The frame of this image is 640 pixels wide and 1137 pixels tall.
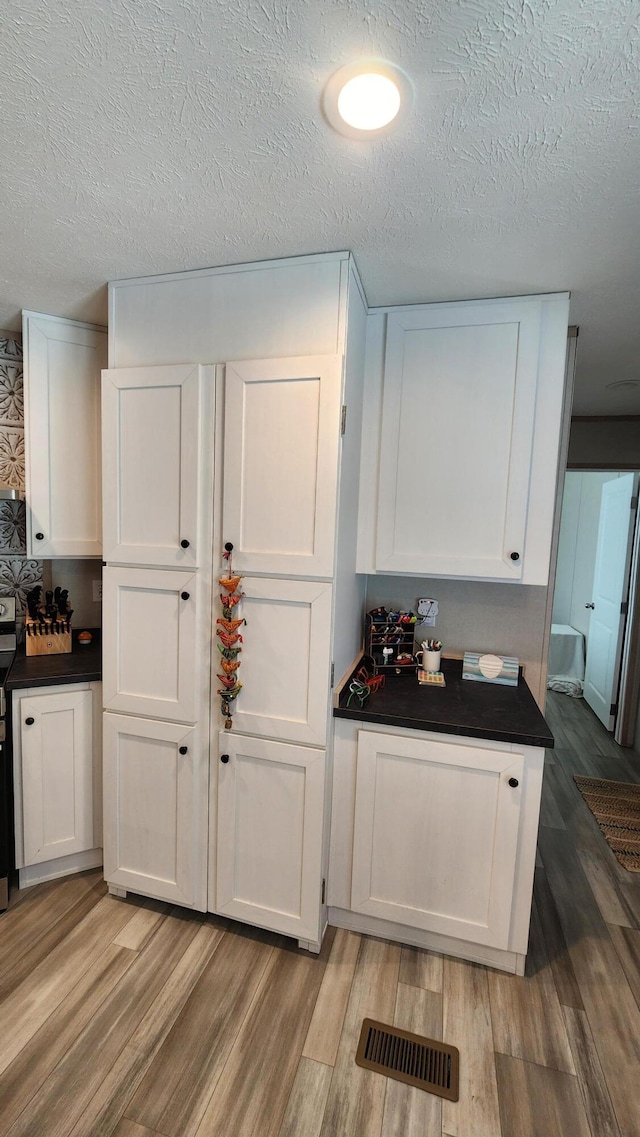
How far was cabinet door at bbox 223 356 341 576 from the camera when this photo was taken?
157 cm

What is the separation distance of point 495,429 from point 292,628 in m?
1.06

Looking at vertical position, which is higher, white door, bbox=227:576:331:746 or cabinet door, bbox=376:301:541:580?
cabinet door, bbox=376:301:541:580

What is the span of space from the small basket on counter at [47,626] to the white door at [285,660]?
3.47 ft

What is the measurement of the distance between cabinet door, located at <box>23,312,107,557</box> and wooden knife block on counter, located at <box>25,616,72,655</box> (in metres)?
0.33

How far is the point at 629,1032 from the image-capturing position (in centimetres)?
153

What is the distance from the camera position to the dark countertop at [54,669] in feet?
6.29

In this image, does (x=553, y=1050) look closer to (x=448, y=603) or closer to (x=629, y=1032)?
(x=629, y=1032)

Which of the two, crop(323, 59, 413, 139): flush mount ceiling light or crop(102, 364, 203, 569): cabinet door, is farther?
crop(102, 364, 203, 569): cabinet door

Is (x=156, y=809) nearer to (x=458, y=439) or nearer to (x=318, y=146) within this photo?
(x=458, y=439)

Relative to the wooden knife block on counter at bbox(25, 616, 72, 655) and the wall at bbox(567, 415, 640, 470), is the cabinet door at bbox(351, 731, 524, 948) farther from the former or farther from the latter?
the wall at bbox(567, 415, 640, 470)

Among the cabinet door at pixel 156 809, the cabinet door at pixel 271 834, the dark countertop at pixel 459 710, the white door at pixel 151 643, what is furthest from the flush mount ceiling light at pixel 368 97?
the cabinet door at pixel 156 809

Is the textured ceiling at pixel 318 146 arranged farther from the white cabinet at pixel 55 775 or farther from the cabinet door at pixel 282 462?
the white cabinet at pixel 55 775

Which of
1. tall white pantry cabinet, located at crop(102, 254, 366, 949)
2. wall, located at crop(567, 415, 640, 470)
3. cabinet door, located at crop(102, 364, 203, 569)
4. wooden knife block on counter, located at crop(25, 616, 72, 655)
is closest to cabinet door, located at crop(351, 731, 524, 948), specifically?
tall white pantry cabinet, located at crop(102, 254, 366, 949)

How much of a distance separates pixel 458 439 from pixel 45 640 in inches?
78.3
